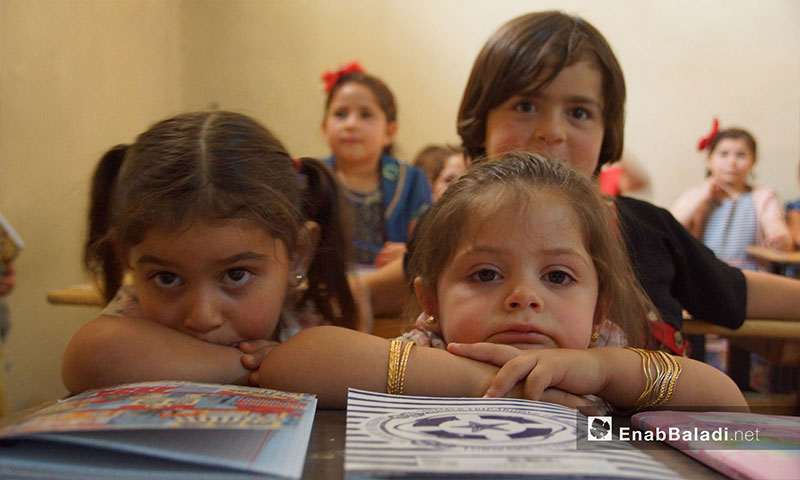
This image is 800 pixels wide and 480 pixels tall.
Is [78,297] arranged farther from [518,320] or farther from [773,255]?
[773,255]

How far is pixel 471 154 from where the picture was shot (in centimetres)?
165

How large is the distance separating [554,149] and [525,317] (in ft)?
1.90

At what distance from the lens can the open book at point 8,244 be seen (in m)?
1.44

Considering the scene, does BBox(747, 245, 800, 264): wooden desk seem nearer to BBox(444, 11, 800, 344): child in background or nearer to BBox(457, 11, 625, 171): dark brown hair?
BBox(444, 11, 800, 344): child in background

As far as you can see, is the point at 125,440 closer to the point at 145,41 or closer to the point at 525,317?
the point at 525,317

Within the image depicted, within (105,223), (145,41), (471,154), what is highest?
(145,41)

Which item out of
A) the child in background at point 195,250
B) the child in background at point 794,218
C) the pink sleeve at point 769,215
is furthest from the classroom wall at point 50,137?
the child in background at point 794,218

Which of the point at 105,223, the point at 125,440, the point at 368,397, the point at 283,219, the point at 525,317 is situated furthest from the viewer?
the point at 105,223

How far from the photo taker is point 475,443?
562mm

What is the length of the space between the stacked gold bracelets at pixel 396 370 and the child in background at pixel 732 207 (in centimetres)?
307

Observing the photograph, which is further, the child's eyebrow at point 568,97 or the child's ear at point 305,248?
the child's eyebrow at point 568,97

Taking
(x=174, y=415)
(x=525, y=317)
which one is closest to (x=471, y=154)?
(x=525, y=317)

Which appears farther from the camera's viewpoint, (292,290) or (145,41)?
(145,41)

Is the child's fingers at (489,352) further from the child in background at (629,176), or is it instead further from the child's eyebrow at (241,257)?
the child in background at (629,176)
